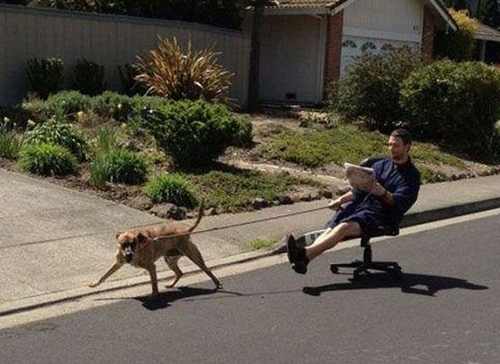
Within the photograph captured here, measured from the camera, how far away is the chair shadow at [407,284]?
7.49 m

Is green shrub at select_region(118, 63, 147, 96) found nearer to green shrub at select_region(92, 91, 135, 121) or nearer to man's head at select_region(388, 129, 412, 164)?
green shrub at select_region(92, 91, 135, 121)

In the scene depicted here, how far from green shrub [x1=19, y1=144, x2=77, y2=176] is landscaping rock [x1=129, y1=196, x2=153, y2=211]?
1.62 meters

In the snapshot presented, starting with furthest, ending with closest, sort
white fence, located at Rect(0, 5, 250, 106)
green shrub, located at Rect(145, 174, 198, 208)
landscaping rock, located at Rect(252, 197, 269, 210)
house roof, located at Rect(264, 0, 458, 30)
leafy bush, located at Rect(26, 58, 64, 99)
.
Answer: house roof, located at Rect(264, 0, 458, 30)
white fence, located at Rect(0, 5, 250, 106)
leafy bush, located at Rect(26, 58, 64, 99)
landscaping rock, located at Rect(252, 197, 269, 210)
green shrub, located at Rect(145, 174, 198, 208)

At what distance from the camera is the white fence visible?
17.2 m

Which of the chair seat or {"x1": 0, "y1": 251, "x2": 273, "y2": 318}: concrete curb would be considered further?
the chair seat

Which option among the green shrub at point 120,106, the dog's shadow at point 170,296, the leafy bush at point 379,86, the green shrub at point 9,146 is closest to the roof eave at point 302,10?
the leafy bush at point 379,86

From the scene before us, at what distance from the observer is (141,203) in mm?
10453

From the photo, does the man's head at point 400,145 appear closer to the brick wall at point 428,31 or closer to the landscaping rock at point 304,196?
the landscaping rock at point 304,196

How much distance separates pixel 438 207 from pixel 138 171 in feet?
13.7

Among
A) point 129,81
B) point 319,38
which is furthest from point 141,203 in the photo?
point 319,38

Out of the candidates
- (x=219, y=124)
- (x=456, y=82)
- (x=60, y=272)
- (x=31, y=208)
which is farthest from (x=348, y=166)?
(x=456, y=82)

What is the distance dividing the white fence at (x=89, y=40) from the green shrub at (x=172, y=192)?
764 cm

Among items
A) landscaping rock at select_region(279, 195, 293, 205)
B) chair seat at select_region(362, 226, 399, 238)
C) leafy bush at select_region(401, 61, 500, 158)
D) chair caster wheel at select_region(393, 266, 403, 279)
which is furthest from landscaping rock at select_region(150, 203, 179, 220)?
leafy bush at select_region(401, 61, 500, 158)

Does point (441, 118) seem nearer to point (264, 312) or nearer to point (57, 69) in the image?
point (57, 69)
